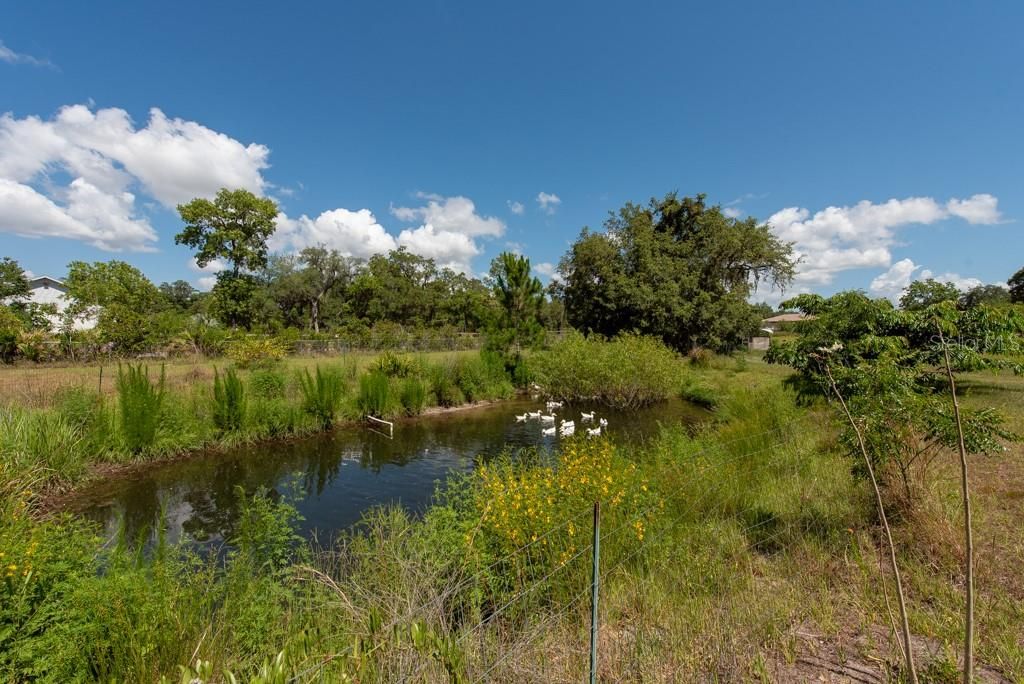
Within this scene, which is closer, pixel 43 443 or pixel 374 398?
pixel 43 443

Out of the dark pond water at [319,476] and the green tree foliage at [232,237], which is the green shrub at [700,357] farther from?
the green tree foliage at [232,237]

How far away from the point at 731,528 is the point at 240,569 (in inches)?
166

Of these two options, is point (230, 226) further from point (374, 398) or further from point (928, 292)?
point (928, 292)

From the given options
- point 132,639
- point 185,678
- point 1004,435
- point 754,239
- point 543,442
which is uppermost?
point 754,239

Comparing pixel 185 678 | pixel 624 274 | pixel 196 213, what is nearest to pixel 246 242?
pixel 196 213

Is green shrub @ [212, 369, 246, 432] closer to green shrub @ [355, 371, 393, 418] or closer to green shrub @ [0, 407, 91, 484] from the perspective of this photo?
green shrub @ [0, 407, 91, 484]

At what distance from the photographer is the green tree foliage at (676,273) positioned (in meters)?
24.2

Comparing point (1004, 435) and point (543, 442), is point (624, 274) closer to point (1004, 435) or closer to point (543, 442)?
point (543, 442)

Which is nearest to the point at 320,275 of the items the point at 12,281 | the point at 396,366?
the point at 12,281

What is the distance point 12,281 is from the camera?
3341 centimetres

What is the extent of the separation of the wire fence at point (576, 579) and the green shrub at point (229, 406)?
8.86m

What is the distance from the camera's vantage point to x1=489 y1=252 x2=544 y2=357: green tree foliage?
58.7ft

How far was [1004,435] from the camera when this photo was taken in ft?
9.93

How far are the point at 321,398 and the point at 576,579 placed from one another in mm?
10184
